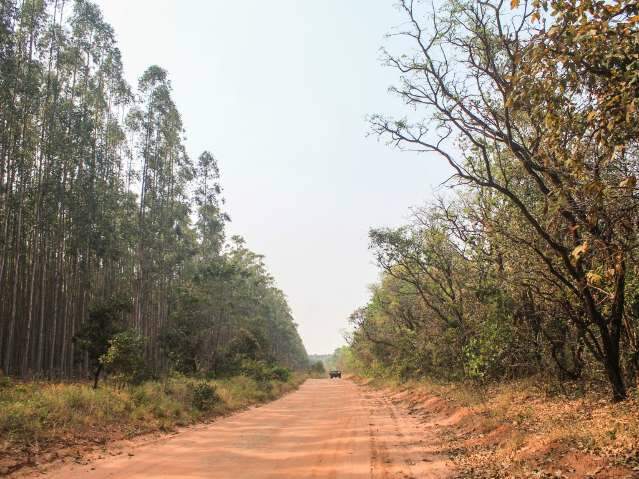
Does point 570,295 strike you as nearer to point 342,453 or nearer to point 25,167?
point 342,453

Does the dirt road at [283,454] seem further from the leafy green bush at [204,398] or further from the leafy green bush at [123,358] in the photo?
the leafy green bush at [123,358]

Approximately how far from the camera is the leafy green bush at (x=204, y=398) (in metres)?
17.4

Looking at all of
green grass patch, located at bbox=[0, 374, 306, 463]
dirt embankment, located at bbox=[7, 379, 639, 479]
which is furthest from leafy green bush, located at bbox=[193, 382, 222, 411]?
dirt embankment, located at bbox=[7, 379, 639, 479]

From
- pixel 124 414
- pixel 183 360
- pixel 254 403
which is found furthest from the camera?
pixel 183 360

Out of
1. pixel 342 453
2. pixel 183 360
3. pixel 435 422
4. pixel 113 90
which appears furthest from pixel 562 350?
pixel 113 90

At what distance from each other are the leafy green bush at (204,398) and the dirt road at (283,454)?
8.31 feet

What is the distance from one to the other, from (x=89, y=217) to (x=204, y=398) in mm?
14101

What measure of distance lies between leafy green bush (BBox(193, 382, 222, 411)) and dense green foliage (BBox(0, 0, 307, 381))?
7.72 ft

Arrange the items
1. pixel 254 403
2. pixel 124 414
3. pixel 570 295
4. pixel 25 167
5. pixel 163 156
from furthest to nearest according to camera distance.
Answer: pixel 163 156
pixel 254 403
pixel 25 167
pixel 124 414
pixel 570 295

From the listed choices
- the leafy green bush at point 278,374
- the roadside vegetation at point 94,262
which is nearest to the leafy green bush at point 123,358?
the roadside vegetation at point 94,262

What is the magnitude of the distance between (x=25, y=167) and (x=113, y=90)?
10.4 metres

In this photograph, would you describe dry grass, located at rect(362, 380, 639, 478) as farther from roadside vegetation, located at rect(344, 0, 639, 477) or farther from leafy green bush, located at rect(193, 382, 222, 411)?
leafy green bush, located at rect(193, 382, 222, 411)

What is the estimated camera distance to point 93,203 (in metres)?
27.2

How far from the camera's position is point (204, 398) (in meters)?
17.8
